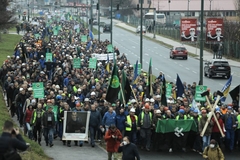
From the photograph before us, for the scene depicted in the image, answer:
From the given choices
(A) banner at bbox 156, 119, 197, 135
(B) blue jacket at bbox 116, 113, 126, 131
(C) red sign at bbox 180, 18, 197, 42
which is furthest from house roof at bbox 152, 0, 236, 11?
(B) blue jacket at bbox 116, 113, 126, 131

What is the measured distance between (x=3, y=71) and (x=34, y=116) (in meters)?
11.3

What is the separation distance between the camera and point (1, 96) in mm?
32594

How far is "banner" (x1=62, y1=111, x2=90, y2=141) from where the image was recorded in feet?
71.5

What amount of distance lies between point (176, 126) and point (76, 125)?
116 inches

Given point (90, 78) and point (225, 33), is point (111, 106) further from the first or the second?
point (225, 33)

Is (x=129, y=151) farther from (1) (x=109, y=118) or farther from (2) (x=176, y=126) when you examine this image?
(2) (x=176, y=126)

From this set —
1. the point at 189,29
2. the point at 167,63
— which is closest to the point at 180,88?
the point at 189,29

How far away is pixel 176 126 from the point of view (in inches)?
851

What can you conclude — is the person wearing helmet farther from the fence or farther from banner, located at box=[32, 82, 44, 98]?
the fence

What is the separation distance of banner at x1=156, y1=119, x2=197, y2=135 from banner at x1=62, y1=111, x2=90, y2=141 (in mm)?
2163

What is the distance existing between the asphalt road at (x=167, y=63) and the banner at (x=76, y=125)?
50.7ft

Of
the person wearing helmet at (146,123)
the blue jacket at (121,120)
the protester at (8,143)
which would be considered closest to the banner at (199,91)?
the person wearing helmet at (146,123)

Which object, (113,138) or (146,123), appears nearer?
(113,138)

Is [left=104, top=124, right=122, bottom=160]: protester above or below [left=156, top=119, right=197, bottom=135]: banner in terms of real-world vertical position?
above
